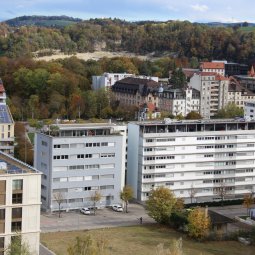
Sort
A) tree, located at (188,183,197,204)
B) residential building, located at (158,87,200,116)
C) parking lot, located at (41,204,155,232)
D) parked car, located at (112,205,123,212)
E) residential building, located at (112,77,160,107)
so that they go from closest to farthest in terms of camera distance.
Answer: parking lot, located at (41,204,155,232)
parked car, located at (112,205,123,212)
tree, located at (188,183,197,204)
residential building, located at (158,87,200,116)
residential building, located at (112,77,160,107)

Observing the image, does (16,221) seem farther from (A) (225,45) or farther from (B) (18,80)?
(A) (225,45)

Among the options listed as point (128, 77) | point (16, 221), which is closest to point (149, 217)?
point (16, 221)

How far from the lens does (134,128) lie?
25188mm

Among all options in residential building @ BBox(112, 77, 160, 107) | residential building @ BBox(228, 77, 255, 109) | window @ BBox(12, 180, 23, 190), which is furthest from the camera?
residential building @ BBox(228, 77, 255, 109)

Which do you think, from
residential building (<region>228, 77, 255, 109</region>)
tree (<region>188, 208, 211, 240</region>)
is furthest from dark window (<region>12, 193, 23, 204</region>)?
residential building (<region>228, 77, 255, 109</region>)

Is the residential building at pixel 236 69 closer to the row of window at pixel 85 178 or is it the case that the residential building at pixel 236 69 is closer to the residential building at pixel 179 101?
the residential building at pixel 179 101

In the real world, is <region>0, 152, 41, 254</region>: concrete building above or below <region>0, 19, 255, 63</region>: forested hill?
below

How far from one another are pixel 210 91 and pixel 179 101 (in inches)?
126

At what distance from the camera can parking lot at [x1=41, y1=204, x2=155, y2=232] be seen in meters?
21.5

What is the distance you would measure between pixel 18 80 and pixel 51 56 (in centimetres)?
2148

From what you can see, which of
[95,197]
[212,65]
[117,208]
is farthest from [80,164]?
[212,65]

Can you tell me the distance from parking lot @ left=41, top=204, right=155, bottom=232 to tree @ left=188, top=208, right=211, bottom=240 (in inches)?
106

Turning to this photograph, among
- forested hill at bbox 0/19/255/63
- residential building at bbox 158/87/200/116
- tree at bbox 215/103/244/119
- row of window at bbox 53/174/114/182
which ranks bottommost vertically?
row of window at bbox 53/174/114/182

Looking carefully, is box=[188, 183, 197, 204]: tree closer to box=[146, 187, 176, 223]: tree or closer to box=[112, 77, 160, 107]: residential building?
box=[146, 187, 176, 223]: tree
